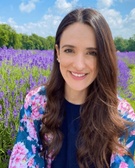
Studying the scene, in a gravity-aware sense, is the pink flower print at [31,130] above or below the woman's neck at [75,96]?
below

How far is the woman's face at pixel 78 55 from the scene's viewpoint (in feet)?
5.93

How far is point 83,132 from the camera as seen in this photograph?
6.67 ft

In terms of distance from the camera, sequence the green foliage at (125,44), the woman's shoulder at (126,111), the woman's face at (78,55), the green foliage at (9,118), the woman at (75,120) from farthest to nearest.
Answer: the green foliage at (125,44) < the green foliage at (9,118) < the woman's shoulder at (126,111) < the woman at (75,120) < the woman's face at (78,55)

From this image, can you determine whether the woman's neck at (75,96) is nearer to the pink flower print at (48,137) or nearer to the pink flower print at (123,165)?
the pink flower print at (48,137)

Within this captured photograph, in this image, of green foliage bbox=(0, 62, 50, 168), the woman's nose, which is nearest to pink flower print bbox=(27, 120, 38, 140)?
the woman's nose

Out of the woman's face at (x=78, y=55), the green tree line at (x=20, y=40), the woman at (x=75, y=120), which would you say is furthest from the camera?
the green tree line at (x=20, y=40)

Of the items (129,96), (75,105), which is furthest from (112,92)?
(129,96)

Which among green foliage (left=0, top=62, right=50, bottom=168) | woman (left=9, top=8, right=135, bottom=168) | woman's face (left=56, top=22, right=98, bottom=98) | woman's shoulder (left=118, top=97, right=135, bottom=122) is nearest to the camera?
woman's face (left=56, top=22, right=98, bottom=98)

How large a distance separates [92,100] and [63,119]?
0.77 feet

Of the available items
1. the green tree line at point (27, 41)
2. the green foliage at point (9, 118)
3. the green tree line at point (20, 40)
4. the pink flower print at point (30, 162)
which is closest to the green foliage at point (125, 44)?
the green tree line at point (27, 41)

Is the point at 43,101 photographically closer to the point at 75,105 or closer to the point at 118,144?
the point at 75,105

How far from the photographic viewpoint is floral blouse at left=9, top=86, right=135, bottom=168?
198 centimetres

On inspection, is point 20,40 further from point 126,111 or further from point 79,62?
point 79,62

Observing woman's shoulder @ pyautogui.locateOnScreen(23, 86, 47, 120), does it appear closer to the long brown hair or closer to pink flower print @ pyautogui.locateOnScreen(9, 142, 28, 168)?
the long brown hair
